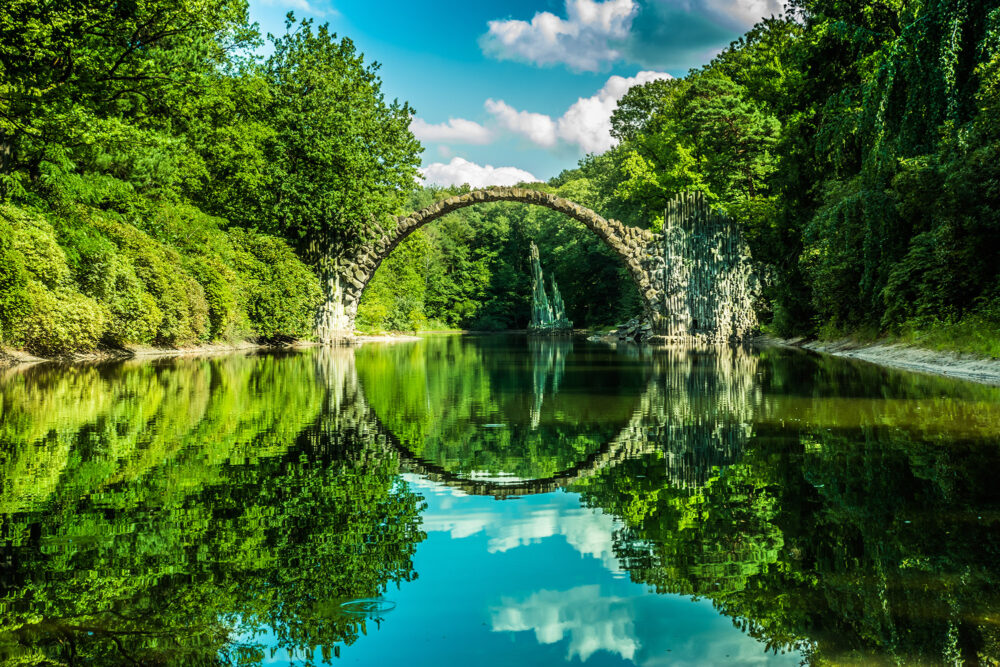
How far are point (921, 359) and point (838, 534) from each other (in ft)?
37.8

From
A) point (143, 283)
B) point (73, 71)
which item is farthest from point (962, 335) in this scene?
point (73, 71)

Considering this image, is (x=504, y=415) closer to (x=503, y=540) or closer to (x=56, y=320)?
(x=503, y=540)

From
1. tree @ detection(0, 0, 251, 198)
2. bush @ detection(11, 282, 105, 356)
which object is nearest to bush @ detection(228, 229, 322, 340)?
tree @ detection(0, 0, 251, 198)

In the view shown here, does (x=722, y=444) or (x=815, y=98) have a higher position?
(x=815, y=98)

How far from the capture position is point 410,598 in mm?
2578

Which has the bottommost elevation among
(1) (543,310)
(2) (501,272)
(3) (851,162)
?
(1) (543,310)

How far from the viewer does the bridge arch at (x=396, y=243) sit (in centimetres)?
2927

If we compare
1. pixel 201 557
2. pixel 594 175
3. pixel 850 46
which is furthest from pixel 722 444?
pixel 594 175

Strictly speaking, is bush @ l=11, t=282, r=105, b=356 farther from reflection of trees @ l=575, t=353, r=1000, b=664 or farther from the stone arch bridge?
the stone arch bridge

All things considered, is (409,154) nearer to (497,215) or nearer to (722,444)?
(722,444)

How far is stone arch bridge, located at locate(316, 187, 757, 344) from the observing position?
2683 centimetres

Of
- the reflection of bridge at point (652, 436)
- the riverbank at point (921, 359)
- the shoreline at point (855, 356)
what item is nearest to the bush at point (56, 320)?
the shoreline at point (855, 356)

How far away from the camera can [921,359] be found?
12906mm

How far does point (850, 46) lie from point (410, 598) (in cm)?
2272
